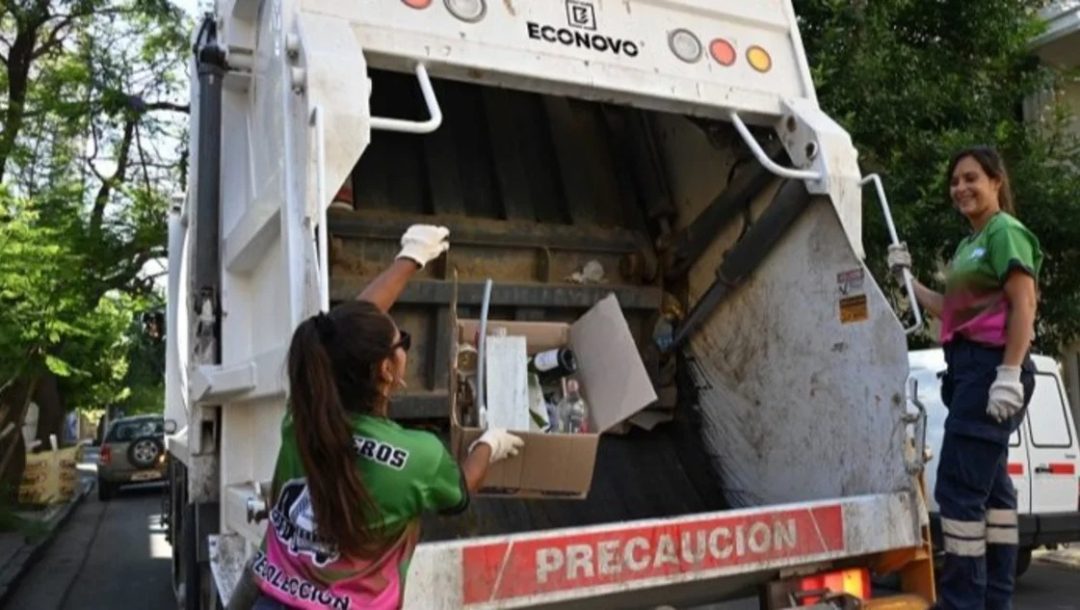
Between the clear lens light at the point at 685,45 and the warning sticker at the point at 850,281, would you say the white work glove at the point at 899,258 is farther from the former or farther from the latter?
the clear lens light at the point at 685,45

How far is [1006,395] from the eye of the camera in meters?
2.82

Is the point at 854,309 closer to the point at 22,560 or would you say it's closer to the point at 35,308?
the point at 22,560

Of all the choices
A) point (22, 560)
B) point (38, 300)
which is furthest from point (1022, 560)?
point (38, 300)

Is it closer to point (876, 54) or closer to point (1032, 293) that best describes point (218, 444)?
point (1032, 293)

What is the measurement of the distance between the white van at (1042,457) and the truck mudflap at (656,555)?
13.3 feet

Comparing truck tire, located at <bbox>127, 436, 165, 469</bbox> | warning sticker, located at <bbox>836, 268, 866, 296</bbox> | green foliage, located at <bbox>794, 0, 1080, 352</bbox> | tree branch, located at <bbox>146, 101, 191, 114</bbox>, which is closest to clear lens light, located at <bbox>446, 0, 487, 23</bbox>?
warning sticker, located at <bbox>836, 268, 866, 296</bbox>

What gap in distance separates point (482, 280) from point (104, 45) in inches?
503

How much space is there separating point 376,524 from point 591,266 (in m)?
2.52

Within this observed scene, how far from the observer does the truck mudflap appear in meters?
2.34

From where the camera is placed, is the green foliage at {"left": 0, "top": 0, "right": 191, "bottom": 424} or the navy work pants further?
the green foliage at {"left": 0, "top": 0, "right": 191, "bottom": 424}

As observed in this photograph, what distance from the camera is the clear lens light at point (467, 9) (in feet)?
10.0

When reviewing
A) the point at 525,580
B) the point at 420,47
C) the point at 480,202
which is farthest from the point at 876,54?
the point at 525,580

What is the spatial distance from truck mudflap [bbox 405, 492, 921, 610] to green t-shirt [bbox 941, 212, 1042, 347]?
0.55 meters

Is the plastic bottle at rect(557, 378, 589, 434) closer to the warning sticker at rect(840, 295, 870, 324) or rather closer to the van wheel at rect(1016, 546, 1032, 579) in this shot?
the warning sticker at rect(840, 295, 870, 324)
